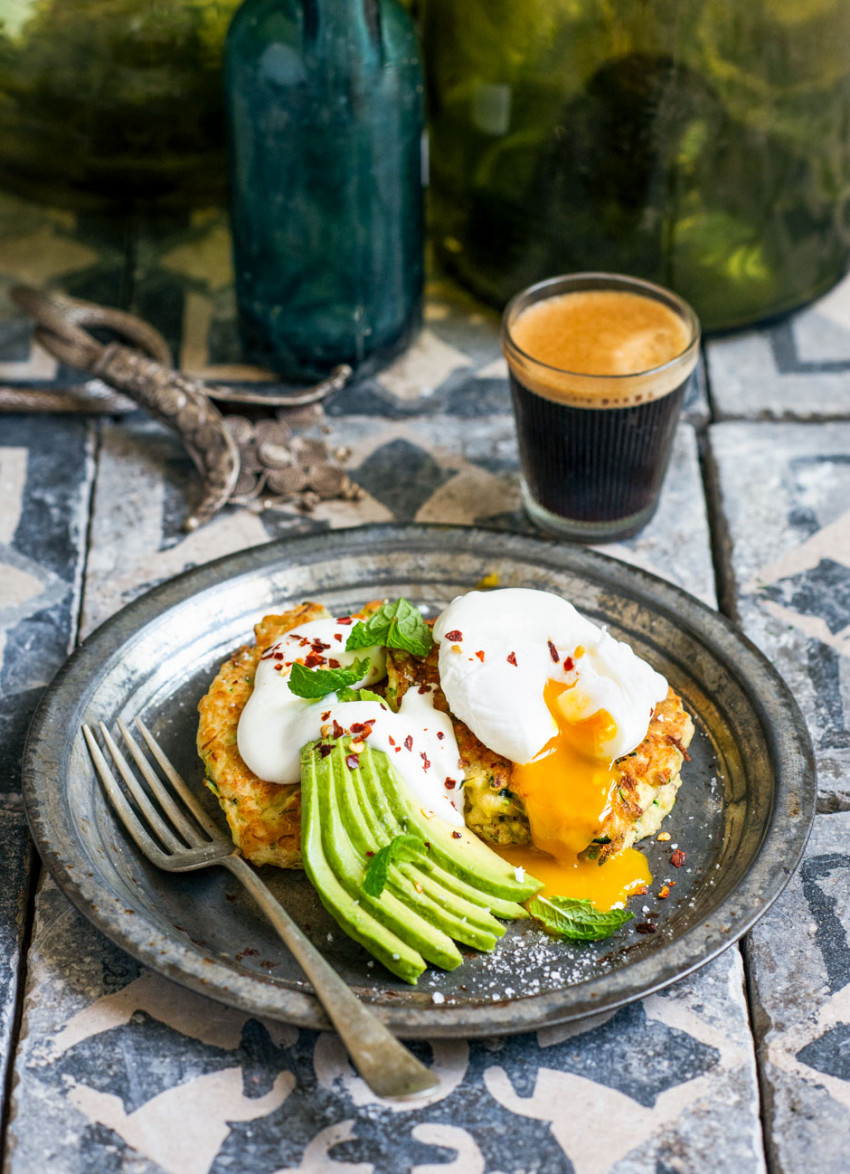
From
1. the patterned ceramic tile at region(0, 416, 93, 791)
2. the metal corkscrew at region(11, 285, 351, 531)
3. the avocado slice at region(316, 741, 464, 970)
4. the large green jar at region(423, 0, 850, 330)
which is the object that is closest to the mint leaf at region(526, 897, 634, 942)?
the avocado slice at region(316, 741, 464, 970)

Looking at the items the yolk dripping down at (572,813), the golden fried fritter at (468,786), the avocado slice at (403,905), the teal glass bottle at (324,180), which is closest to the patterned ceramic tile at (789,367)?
the teal glass bottle at (324,180)

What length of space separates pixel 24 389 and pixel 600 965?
159cm

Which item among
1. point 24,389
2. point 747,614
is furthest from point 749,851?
point 24,389

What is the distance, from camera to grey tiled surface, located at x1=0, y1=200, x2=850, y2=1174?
1.34 meters

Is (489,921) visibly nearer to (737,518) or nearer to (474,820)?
(474,820)

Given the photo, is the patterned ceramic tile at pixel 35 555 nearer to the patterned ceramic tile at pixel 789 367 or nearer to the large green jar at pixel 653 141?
the large green jar at pixel 653 141

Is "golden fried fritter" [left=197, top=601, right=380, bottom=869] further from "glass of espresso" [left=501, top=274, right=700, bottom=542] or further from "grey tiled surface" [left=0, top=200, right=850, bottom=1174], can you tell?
"glass of espresso" [left=501, top=274, right=700, bottom=542]

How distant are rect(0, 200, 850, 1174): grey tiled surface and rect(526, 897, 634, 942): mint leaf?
0.10 metres

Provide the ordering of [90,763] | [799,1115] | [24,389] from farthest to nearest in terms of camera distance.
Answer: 1. [24,389]
2. [90,763]
3. [799,1115]

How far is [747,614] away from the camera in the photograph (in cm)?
199

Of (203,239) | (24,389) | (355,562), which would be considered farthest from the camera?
(203,239)

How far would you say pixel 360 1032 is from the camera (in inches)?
51.1

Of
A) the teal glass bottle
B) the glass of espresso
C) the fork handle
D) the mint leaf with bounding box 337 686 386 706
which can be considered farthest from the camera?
the teal glass bottle

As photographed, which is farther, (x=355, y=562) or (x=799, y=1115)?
(x=355, y=562)
